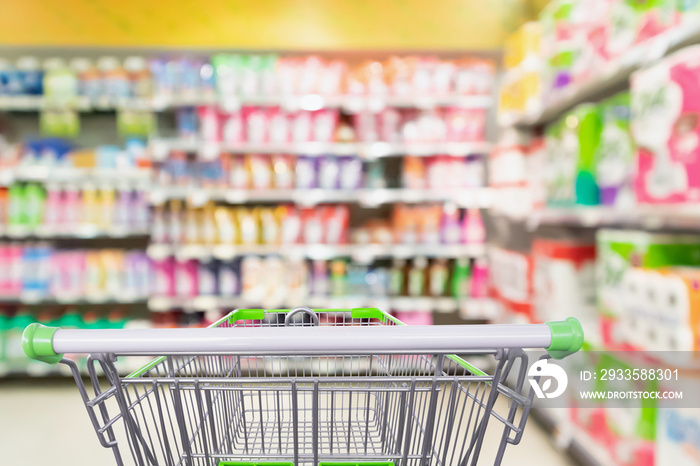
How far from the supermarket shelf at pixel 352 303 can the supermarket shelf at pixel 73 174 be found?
91cm

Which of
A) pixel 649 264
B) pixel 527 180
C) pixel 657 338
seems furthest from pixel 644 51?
pixel 527 180

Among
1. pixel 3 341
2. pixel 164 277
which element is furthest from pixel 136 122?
pixel 3 341

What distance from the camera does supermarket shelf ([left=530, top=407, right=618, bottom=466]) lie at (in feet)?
6.95

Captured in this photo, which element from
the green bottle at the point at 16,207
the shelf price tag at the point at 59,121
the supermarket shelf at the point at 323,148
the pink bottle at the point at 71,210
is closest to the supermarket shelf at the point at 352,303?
the pink bottle at the point at 71,210

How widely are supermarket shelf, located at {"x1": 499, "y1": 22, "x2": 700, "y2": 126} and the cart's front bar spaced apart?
135cm

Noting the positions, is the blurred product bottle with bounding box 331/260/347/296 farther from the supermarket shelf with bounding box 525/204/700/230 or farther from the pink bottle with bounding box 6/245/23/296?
the pink bottle with bounding box 6/245/23/296

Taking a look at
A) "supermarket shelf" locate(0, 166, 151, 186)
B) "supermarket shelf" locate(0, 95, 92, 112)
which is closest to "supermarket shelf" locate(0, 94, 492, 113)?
"supermarket shelf" locate(0, 95, 92, 112)

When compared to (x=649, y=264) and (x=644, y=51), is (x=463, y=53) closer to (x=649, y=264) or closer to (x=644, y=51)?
(x=644, y=51)

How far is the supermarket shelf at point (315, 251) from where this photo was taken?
364 cm

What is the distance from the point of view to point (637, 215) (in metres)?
1.81

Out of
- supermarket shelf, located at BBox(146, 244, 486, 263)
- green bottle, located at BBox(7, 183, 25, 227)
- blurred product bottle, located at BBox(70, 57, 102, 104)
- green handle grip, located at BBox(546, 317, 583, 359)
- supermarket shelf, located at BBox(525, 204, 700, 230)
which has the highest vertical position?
blurred product bottle, located at BBox(70, 57, 102, 104)

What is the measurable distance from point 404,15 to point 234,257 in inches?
90.6

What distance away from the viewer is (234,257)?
12.7ft

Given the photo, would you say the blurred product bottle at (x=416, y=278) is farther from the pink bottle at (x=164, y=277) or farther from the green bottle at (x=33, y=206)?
the green bottle at (x=33, y=206)
